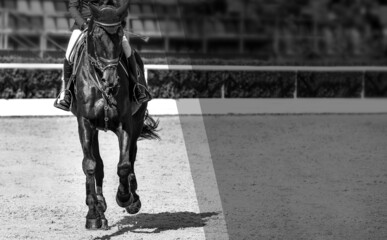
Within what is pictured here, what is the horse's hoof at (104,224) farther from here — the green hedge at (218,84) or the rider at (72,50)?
the green hedge at (218,84)

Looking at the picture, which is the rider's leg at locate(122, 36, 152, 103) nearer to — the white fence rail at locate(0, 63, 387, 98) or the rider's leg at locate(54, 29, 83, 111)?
the rider's leg at locate(54, 29, 83, 111)

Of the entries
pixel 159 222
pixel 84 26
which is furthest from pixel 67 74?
pixel 159 222

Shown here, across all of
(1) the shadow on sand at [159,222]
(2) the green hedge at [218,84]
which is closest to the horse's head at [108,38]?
(1) the shadow on sand at [159,222]

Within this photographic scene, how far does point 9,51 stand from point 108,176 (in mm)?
6550

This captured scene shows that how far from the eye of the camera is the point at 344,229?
20.4ft

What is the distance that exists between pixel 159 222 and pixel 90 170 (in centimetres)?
67

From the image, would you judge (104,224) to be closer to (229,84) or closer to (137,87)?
(137,87)

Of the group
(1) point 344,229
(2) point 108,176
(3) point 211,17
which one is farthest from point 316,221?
(2) point 108,176

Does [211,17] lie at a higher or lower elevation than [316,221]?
higher

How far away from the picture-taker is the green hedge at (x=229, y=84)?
14.2 metres

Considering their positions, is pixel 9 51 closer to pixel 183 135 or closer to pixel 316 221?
pixel 183 135

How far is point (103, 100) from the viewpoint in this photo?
19.9ft

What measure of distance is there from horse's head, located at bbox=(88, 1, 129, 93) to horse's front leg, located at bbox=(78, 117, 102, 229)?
17.0 inches

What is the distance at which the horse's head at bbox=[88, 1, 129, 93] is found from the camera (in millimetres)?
5777
